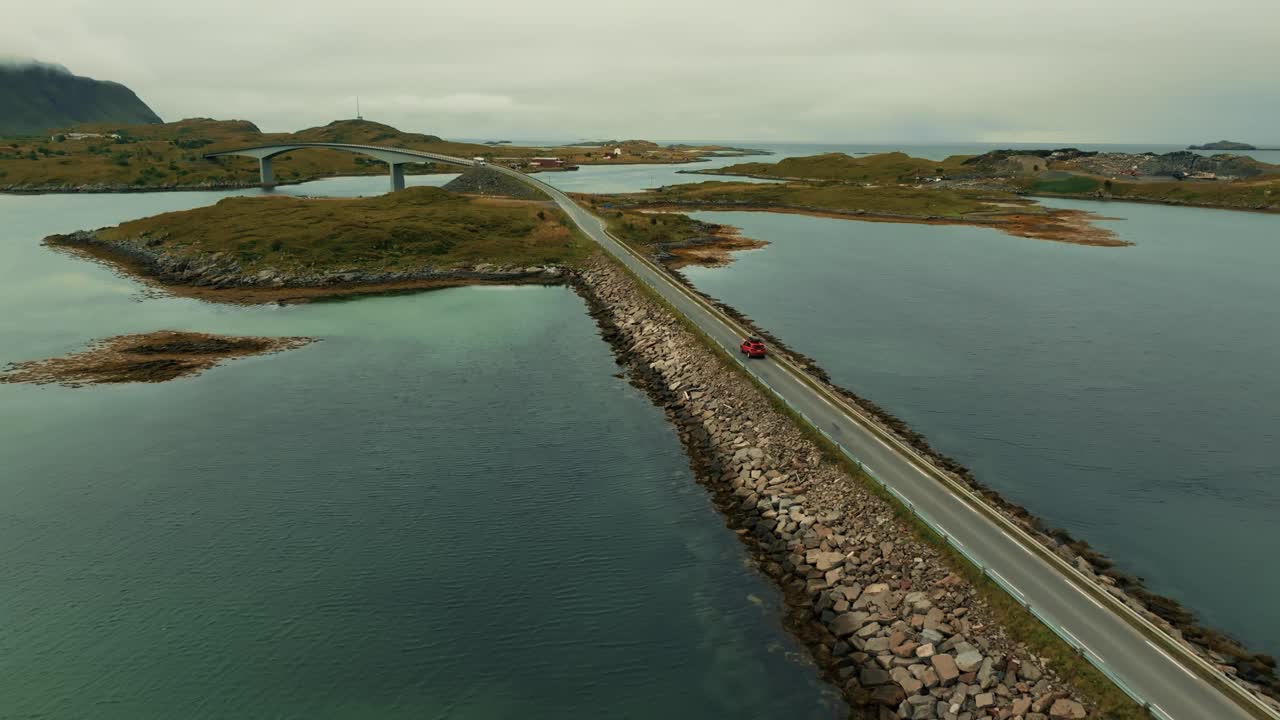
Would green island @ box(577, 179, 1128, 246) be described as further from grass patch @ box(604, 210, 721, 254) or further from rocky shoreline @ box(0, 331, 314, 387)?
rocky shoreline @ box(0, 331, 314, 387)

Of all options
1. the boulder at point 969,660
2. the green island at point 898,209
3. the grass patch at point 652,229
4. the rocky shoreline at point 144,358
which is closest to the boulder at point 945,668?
the boulder at point 969,660

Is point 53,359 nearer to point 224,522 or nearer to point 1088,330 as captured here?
point 224,522

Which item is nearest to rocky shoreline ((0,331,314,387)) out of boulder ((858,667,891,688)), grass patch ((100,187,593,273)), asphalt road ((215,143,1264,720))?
grass patch ((100,187,593,273))

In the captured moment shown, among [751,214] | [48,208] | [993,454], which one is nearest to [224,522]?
[993,454]

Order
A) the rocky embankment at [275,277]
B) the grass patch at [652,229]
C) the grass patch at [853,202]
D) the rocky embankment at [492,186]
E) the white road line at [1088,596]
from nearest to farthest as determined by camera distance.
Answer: the white road line at [1088,596], the rocky embankment at [275,277], the grass patch at [652,229], the rocky embankment at [492,186], the grass patch at [853,202]

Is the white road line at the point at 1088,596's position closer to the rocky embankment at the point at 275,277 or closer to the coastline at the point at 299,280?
the coastline at the point at 299,280
